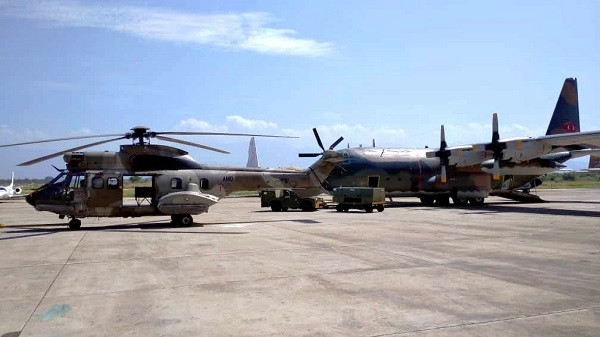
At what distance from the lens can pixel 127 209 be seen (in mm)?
18797

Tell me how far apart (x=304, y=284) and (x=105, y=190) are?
12.4m

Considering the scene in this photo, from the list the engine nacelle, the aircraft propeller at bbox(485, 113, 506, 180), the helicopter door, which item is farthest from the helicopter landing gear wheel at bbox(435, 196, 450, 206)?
the helicopter door

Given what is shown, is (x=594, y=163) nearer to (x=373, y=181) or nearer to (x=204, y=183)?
(x=373, y=181)

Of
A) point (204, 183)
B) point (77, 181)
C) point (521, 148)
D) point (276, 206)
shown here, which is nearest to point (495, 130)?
point (521, 148)

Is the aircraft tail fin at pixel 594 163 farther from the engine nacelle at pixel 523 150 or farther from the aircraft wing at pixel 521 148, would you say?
the engine nacelle at pixel 523 150

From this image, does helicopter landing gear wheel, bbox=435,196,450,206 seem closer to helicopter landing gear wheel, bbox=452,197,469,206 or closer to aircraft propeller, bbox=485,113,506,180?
helicopter landing gear wheel, bbox=452,197,469,206

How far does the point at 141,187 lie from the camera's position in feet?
63.1

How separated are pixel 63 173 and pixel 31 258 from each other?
7.08m

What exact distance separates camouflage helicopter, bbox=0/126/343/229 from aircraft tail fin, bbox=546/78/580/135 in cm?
2524

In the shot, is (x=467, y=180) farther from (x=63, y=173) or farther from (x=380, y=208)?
(x=63, y=173)

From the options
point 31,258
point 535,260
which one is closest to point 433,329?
point 535,260

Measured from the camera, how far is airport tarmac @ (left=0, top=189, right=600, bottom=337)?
20.4 feet

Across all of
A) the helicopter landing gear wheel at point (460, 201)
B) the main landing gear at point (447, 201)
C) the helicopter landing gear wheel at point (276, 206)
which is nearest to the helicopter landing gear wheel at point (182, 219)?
the helicopter landing gear wheel at point (276, 206)

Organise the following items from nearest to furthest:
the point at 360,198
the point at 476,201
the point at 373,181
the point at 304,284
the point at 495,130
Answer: the point at 304,284, the point at 360,198, the point at 495,130, the point at 373,181, the point at 476,201
